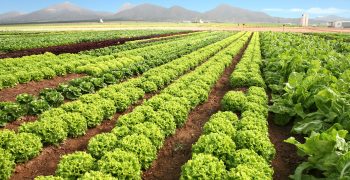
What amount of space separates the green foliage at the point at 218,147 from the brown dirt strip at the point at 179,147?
3.06 feet

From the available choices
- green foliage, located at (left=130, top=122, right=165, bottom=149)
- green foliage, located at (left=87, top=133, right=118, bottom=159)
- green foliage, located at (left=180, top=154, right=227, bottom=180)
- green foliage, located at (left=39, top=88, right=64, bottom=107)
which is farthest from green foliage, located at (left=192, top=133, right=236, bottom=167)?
green foliage, located at (left=39, top=88, right=64, bottom=107)

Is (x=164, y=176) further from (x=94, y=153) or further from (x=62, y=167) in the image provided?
(x=62, y=167)

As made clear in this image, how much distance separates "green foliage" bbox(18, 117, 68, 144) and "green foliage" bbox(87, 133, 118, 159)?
1484 mm

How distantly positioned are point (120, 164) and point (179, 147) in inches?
105

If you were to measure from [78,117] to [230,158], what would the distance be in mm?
4560

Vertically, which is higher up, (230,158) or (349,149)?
(349,149)

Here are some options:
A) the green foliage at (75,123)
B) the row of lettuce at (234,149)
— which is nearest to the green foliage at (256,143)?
the row of lettuce at (234,149)

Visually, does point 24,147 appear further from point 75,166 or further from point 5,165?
point 75,166

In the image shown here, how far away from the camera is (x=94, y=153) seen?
732cm

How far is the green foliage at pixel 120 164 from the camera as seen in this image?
6.41 m

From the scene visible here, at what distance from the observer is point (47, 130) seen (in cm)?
848

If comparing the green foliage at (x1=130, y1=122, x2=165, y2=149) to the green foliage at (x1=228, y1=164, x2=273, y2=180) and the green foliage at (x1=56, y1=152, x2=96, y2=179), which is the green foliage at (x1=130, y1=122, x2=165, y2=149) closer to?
the green foliage at (x1=56, y1=152, x2=96, y2=179)

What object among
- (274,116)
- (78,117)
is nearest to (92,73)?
(78,117)

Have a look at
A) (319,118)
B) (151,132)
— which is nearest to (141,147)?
(151,132)
